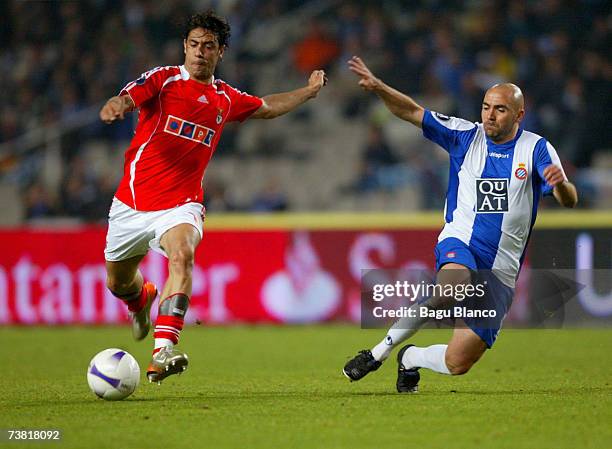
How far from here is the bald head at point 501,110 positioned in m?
6.70

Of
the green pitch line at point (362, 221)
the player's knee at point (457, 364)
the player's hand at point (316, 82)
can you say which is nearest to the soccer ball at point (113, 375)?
the player's knee at point (457, 364)

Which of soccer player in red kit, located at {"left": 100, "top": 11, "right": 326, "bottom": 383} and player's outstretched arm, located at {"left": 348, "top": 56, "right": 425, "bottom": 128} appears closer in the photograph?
player's outstretched arm, located at {"left": 348, "top": 56, "right": 425, "bottom": 128}

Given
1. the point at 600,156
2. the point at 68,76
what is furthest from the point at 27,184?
the point at 600,156

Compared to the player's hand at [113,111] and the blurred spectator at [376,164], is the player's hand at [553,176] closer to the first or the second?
the player's hand at [113,111]

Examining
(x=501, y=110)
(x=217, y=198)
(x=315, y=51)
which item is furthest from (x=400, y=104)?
(x=315, y=51)

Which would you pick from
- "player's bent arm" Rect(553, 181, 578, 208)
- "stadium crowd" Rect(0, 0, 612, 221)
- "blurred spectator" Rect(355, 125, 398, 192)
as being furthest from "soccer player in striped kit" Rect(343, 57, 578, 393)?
"blurred spectator" Rect(355, 125, 398, 192)

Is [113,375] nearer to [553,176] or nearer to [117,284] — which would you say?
[117,284]

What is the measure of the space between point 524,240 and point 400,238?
6.66 m

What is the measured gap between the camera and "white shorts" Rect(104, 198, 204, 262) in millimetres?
7094

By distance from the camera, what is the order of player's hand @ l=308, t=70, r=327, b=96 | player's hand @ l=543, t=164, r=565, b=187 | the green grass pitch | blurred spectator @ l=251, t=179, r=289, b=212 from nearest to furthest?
the green grass pitch < player's hand @ l=543, t=164, r=565, b=187 < player's hand @ l=308, t=70, r=327, b=96 < blurred spectator @ l=251, t=179, r=289, b=212

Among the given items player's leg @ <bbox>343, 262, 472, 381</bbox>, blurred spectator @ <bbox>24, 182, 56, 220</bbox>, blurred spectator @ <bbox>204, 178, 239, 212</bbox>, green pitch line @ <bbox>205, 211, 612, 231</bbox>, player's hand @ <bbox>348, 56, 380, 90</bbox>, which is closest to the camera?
player's leg @ <bbox>343, 262, 472, 381</bbox>

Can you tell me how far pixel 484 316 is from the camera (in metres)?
6.77

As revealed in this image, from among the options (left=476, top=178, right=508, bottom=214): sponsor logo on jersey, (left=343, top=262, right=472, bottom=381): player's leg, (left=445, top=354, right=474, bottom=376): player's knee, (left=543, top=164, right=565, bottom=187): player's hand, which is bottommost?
(left=445, top=354, right=474, bottom=376): player's knee

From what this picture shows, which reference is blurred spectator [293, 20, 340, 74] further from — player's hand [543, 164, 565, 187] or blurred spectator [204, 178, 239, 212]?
player's hand [543, 164, 565, 187]
